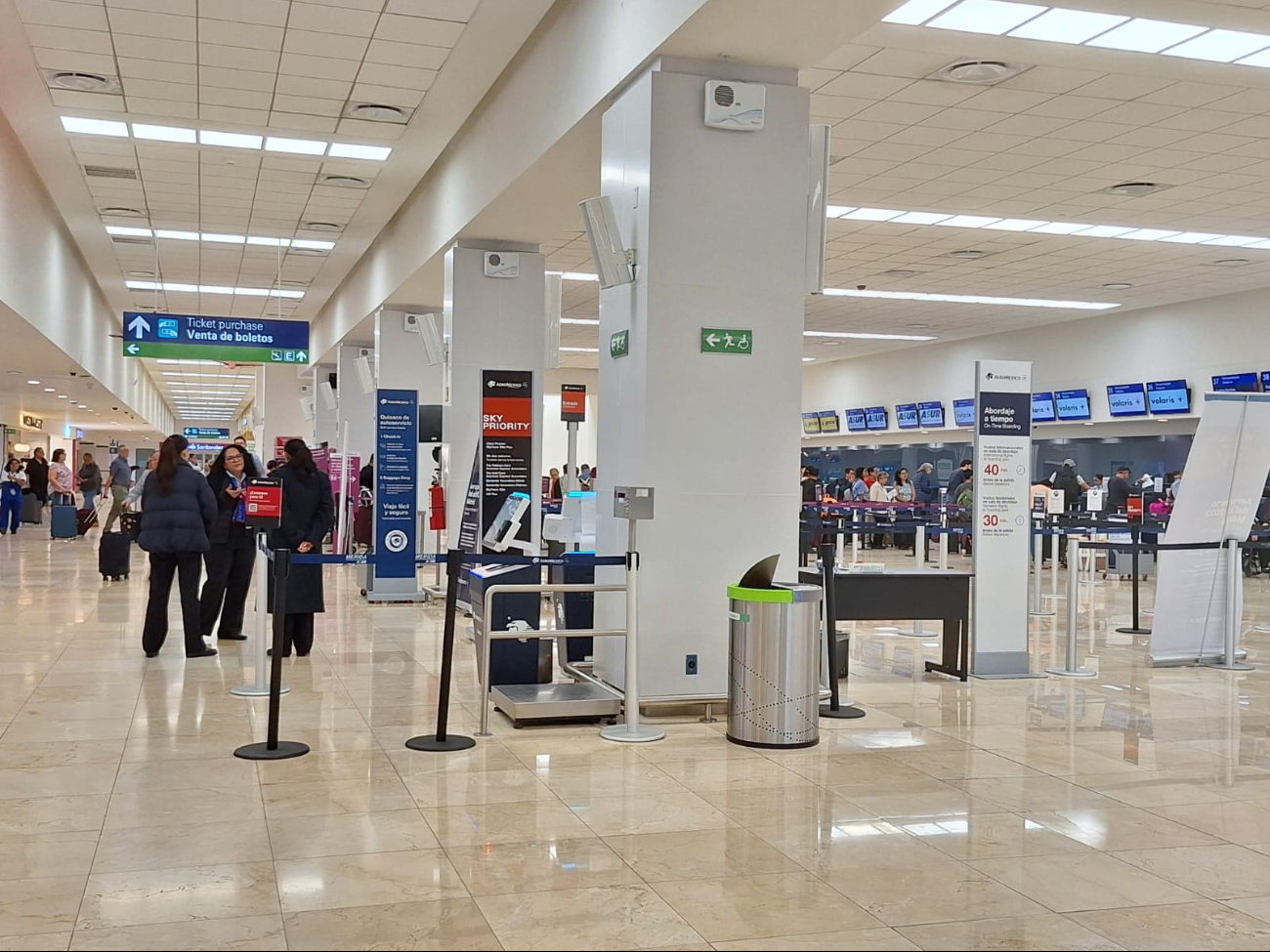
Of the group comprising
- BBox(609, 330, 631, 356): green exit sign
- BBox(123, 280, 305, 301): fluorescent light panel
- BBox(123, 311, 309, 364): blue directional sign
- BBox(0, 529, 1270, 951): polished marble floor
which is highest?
BBox(123, 280, 305, 301): fluorescent light panel

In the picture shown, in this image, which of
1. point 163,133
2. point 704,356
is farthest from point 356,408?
point 704,356

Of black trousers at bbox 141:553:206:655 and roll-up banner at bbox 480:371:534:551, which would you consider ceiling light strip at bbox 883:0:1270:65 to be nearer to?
roll-up banner at bbox 480:371:534:551

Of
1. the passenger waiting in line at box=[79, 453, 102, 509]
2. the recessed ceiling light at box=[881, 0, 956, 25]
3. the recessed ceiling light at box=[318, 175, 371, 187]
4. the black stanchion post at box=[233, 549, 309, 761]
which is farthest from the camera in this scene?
the passenger waiting in line at box=[79, 453, 102, 509]

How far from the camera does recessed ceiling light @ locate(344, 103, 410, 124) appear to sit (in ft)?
31.0

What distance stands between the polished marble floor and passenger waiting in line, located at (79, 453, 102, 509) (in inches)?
627

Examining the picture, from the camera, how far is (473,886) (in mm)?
3586

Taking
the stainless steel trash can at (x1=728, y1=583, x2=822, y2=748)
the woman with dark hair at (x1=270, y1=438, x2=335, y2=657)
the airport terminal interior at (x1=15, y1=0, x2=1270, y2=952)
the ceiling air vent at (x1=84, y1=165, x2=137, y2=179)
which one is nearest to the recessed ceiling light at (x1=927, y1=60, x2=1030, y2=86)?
the airport terminal interior at (x1=15, y1=0, x2=1270, y2=952)

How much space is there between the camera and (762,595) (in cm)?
568

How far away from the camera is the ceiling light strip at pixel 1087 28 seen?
676 centimetres

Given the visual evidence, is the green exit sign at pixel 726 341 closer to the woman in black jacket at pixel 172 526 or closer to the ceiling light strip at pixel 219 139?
the woman in black jacket at pixel 172 526

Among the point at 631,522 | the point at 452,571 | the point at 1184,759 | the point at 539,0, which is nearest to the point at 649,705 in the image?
the point at 631,522

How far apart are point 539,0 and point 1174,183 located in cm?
618

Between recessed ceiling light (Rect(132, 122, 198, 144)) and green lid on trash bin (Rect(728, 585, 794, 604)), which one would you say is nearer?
green lid on trash bin (Rect(728, 585, 794, 604))

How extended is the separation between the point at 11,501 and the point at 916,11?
20.7m
